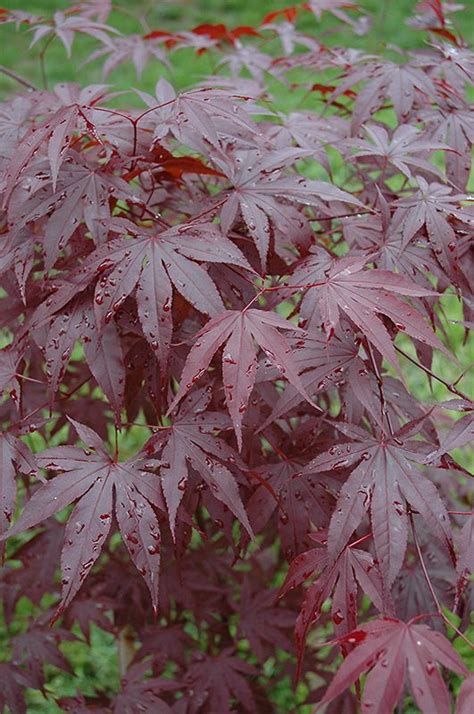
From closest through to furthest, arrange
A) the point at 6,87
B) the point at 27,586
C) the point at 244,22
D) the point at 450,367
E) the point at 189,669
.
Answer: the point at 189,669 → the point at 27,586 → the point at 450,367 → the point at 6,87 → the point at 244,22

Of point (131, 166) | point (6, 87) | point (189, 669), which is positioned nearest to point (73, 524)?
point (131, 166)

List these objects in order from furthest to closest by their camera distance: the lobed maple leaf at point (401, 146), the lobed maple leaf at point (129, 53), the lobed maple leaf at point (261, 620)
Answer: the lobed maple leaf at point (129, 53)
the lobed maple leaf at point (261, 620)
the lobed maple leaf at point (401, 146)

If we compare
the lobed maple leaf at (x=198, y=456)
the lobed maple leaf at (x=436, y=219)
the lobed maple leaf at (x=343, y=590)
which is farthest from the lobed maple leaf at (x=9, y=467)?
the lobed maple leaf at (x=436, y=219)

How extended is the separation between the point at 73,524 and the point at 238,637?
99 centimetres

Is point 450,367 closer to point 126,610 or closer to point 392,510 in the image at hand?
point 126,610

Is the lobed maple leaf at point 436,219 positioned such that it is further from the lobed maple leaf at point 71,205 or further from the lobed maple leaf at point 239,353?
the lobed maple leaf at point 71,205

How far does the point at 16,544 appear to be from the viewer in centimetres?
339

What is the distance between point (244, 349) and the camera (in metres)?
1.18

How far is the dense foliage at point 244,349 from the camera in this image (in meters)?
1.20

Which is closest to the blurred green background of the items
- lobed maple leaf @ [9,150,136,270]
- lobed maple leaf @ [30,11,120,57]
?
lobed maple leaf @ [30,11,120,57]

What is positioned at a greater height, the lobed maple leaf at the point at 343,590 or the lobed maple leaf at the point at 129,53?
the lobed maple leaf at the point at 129,53

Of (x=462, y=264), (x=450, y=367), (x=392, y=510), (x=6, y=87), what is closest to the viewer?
(x=392, y=510)

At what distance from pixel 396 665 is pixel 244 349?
0.43 metres

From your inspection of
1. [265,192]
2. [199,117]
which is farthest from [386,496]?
[199,117]
